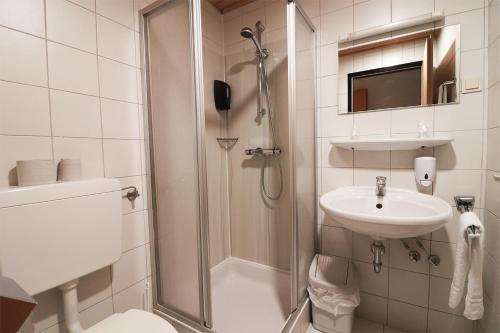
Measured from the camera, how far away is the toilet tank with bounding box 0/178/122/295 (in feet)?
2.48

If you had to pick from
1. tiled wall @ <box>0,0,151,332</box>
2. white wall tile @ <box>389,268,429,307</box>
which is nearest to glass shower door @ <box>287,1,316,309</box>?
white wall tile @ <box>389,268,429,307</box>

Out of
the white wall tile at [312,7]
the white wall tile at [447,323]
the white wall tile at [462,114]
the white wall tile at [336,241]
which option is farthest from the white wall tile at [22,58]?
the white wall tile at [447,323]

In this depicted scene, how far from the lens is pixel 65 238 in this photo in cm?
88

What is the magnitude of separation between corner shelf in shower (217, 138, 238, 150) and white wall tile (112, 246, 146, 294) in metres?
0.98

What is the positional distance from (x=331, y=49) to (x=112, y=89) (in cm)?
130

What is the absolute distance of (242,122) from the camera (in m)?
1.90

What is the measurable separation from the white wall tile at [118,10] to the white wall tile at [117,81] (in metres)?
0.23

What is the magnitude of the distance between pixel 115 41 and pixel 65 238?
0.97 metres

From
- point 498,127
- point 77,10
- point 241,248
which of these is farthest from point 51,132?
point 498,127

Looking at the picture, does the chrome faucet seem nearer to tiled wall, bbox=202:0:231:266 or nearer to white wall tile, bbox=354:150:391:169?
white wall tile, bbox=354:150:391:169

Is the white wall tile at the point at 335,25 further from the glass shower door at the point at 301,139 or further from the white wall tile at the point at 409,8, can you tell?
the white wall tile at the point at 409,8

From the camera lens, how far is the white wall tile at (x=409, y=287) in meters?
1.32

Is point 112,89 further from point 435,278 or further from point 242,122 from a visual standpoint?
point 435,278

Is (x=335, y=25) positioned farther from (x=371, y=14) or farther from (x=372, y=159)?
(x=372, y=159)
